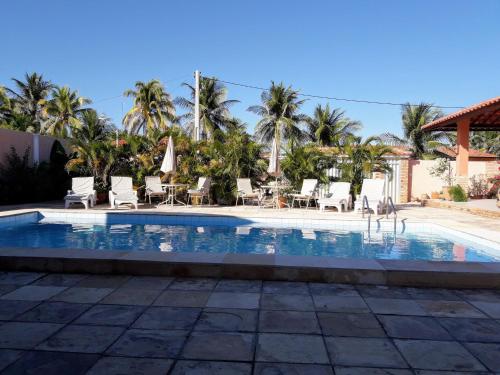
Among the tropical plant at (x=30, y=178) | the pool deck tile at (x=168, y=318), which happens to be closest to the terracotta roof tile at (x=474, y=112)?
the pool deck tile at (x=168, y=318)

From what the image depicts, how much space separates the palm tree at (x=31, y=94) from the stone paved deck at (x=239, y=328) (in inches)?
1476

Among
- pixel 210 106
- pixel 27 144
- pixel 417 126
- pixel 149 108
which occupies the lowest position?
pixel 27 144

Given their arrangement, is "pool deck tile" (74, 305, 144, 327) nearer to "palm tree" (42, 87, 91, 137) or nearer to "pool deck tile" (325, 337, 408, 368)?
"pool deck tile" (325, 337, 408, 368)

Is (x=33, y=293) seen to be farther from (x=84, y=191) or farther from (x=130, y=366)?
(x=84, y=191)

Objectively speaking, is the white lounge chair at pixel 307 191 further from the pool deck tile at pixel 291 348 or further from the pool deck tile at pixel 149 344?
the pool deck tile at pixel 149 344

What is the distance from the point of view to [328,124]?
1325 inches

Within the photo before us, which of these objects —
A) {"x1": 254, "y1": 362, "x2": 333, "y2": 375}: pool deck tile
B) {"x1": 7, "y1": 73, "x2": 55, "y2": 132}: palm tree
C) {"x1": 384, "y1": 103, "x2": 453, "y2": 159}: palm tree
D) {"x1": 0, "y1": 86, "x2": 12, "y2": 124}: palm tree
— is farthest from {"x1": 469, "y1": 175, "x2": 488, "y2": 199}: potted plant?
{"x1": 7, "y1": 73, "x2": 55, "y2": 132}: palm tree

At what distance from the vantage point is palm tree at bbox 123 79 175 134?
106 feet

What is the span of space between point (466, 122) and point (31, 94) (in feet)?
119

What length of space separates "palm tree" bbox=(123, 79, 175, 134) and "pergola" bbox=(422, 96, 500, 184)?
850 inches

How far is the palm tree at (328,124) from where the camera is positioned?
33.1 m

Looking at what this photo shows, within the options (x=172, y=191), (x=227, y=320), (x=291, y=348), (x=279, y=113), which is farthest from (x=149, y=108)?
(x=291, y=348)

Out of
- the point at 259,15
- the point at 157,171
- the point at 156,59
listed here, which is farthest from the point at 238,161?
the point at 156,59

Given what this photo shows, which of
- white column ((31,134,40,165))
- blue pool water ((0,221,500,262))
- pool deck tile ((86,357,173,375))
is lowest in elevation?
blue pool water ((0,221,500,262))
